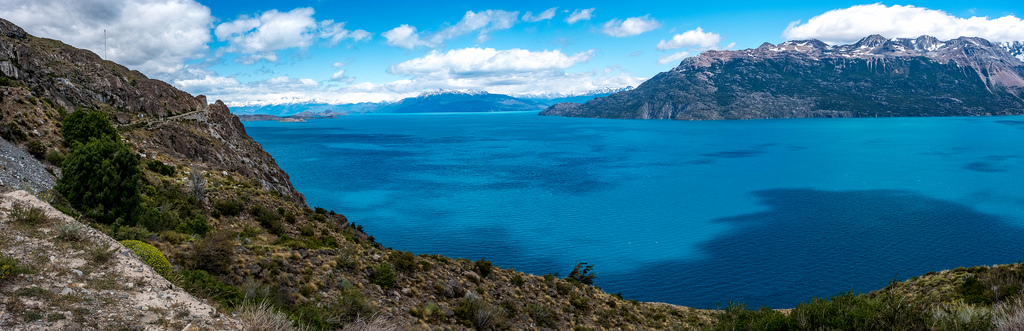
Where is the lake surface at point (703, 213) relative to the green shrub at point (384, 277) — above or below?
below

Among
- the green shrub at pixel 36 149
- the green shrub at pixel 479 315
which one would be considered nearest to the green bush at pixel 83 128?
the green shrub at pixel 36 149

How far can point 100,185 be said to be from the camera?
23.7 meters

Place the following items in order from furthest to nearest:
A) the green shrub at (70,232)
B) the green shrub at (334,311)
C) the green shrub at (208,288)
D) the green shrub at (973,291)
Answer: the green shrub at (973,291)
the green shrub at (334,311)
the green shrub at (208,288)
the green shrub at (70,232)

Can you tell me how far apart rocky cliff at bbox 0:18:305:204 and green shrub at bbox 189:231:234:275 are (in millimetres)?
24495

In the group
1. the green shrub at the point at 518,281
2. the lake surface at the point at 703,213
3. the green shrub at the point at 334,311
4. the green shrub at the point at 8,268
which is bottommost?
the lake surface at the point at 703,213

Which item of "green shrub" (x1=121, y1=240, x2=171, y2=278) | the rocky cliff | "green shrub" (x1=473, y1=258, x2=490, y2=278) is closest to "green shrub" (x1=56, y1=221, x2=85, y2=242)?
"green shrub" (x1=121, y1=240, x2=171, y2=278)

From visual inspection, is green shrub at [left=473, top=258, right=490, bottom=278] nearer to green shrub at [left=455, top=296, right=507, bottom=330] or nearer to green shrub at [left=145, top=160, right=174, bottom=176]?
green shrub at [left=455, top=296, right=507, bottom=330]

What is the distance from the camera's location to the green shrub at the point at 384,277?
2284cm

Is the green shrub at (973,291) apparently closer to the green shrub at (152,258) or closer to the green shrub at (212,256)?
the green shrub at (212,256)

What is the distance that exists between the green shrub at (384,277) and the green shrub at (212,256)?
6.31m

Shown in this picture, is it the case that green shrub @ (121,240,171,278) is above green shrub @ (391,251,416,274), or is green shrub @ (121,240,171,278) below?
above

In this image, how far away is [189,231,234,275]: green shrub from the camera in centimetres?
1816

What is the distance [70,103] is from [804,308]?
68.1 meters

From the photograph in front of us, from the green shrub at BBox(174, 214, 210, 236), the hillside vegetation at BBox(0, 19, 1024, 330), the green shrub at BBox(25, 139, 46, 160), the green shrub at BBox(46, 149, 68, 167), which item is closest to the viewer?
the hillside vegetation at BBox(0, 19, 1024, 330)
